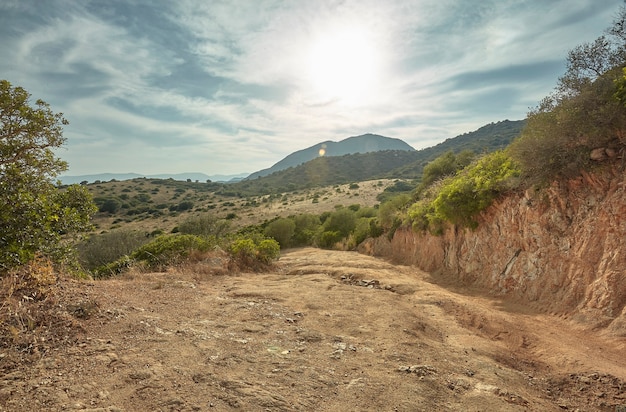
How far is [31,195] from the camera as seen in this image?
7.35 m

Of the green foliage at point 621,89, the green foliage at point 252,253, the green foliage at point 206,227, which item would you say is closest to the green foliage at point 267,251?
the green foliage at point 252,253

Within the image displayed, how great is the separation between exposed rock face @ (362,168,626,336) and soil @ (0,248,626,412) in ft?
2.51

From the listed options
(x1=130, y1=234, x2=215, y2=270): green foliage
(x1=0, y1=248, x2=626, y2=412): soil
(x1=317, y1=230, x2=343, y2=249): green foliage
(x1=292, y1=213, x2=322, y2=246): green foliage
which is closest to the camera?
(x1=0, y1=248, x2=626, y2=412): soil

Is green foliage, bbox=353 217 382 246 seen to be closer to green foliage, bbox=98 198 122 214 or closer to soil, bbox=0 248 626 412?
soil, bbox=0 248 626 412

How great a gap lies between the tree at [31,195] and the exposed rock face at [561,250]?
1265cm

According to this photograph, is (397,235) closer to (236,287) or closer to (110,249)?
(236,287)

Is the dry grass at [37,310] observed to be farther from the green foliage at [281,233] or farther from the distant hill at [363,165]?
the distant hill at [363,165]

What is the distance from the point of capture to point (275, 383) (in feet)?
15.9

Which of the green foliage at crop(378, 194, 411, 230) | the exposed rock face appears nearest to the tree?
the exposed rock face

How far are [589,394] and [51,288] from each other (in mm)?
9800

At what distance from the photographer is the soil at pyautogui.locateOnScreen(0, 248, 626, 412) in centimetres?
436

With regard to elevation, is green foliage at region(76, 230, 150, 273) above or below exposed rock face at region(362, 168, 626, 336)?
below

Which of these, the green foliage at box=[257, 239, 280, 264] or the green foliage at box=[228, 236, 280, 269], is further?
the green foliage at box=[257, 239, 280, 264]

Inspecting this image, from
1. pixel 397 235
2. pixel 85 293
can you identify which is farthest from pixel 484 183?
pixel 85 293
